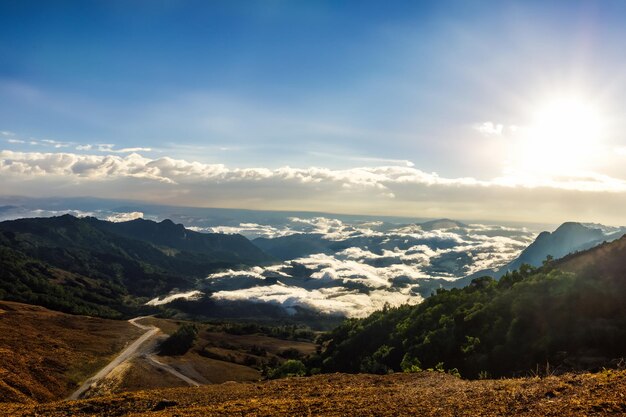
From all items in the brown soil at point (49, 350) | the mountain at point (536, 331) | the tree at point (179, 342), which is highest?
the mountain at point (536, 331)

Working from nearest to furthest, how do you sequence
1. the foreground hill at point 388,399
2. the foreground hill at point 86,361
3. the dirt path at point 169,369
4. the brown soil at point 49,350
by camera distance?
the foreground hill at point 388,399 < the brown soil at point 49,350 < the foreground hill at point 86,361 < the dirt path at point 169,369

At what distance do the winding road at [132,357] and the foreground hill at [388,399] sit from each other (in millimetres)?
56710

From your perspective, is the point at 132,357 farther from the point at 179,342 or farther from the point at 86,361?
the point at 179,342

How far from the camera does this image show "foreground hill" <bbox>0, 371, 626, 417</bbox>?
22828mm

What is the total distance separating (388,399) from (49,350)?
10452cm

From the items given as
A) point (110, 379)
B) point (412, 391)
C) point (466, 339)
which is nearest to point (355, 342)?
point (466, 339)

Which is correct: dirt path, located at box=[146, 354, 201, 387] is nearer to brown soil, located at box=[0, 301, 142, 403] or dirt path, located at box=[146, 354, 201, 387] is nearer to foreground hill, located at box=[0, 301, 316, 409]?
foreground hill, located at box=[0, 301, 316, 409]

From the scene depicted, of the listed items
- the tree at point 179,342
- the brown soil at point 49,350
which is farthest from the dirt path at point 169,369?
the tree at point 179,342

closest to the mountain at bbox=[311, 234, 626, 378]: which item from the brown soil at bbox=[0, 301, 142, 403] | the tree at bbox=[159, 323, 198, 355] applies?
the brown soil at bbox=[0, 301, 142, 403]

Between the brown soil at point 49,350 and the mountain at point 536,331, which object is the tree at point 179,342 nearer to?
the brown soil at point 49,350

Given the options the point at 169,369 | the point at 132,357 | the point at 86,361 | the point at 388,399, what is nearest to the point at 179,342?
the point at 132,357

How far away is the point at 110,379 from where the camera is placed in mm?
97125

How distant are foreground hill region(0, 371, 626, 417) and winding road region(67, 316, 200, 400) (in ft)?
186

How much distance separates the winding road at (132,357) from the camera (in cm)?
9005
